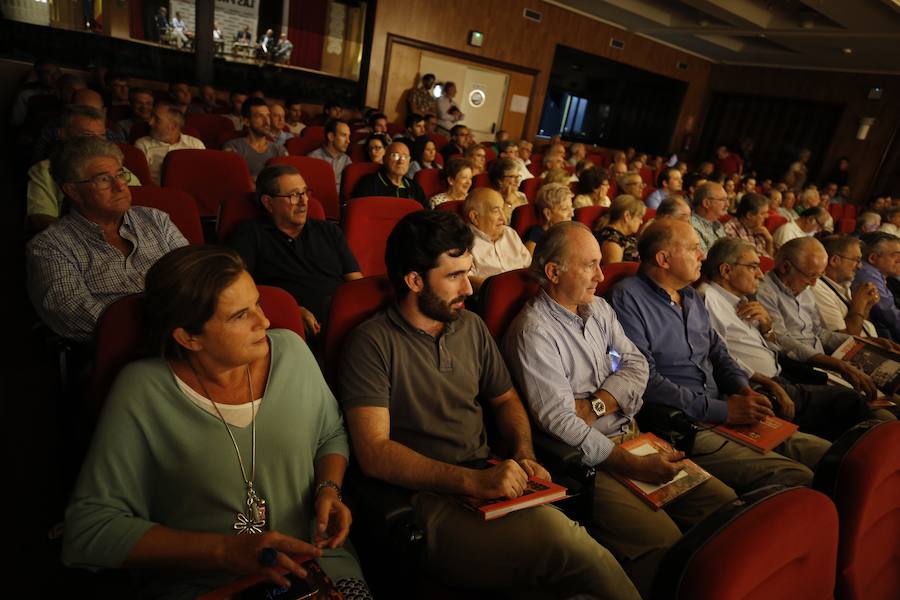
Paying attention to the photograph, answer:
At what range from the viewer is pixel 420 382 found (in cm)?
153

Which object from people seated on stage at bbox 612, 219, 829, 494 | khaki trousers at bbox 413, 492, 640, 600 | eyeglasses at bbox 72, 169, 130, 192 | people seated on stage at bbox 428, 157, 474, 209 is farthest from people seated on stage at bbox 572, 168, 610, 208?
khaki trousers at bbox 413, 492, 640, 600

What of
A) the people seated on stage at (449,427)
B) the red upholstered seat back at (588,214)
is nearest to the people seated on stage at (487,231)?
the red upholstered seat back at (588,214)

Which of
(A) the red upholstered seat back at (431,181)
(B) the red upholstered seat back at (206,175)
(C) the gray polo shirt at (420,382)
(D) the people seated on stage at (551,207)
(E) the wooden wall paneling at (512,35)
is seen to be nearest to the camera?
(C) the gray polo shirt at (420,382)

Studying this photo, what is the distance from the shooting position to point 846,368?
99.3 inches

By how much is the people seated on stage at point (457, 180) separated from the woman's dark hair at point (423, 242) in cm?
217

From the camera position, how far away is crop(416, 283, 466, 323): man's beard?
1538 millimetres

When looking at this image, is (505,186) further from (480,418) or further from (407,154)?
(480,418)

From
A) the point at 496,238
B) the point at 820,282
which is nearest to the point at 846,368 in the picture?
the point at 820,282

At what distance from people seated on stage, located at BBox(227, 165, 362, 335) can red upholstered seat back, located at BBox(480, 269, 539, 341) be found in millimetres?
802

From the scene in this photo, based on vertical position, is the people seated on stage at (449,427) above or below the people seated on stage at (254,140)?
below

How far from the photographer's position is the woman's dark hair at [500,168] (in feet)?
12.8

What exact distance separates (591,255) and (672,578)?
126cm

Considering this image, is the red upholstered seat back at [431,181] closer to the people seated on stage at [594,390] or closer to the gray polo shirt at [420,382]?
the people seated on stage at [594,390]

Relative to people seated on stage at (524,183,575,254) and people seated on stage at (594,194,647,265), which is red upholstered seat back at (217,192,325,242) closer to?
people seated on stage at (524,183,575,254)
